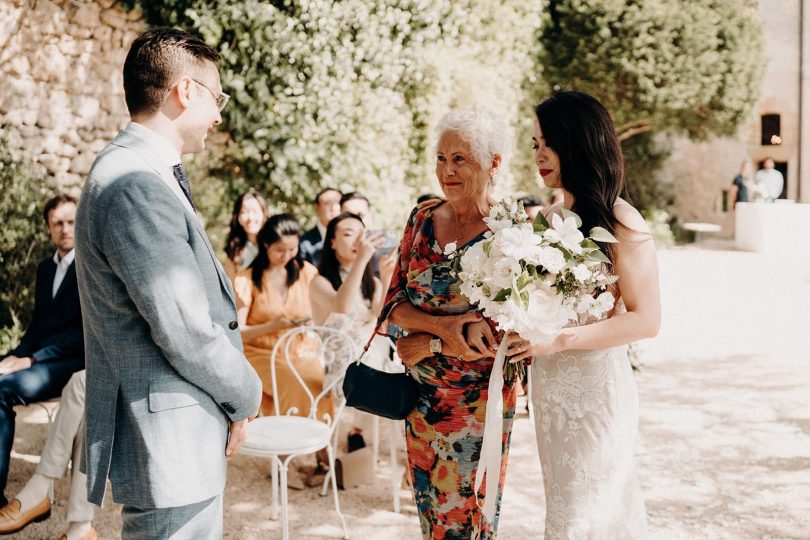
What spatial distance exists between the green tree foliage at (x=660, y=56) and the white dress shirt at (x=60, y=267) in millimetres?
12639

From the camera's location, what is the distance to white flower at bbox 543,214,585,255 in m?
2.19

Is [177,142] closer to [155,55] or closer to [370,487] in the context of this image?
[155,55]

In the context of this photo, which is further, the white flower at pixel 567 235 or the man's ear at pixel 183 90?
the white flower at pixel 567 235

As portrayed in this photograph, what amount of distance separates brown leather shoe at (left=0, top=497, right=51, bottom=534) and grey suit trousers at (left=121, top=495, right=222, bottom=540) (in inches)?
84.3

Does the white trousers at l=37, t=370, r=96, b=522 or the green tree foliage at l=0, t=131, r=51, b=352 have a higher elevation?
the green tree foliage at l=0, t=131, r=51, b=352

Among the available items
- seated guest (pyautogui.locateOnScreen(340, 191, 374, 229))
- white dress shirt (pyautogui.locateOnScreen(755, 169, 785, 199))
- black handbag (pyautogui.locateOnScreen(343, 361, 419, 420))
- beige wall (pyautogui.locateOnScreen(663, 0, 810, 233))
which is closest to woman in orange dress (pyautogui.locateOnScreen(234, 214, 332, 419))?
seated guest (pyautogui.locateOnScreen(340, 191, 374, 229))

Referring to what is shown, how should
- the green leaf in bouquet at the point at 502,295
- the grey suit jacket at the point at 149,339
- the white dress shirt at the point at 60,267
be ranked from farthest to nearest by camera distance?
the white dress shirt at the point at 60,267, the green leaf in bouquet at the point at 502,295, the grey suit jacket at the point at 149,339

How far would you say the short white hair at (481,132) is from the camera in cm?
275

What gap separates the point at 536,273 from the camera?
7.40 ft

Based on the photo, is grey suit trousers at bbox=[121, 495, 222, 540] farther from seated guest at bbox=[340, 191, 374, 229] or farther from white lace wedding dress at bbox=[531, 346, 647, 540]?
seated guest at bbox=[340, 191, 374, 229]

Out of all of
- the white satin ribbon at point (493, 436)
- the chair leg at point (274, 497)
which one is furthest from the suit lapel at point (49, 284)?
the white satin ribbon at point (493, 436)

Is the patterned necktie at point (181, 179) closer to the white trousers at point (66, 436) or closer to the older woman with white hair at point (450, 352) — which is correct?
the older woman with white hair at point (450, 352)

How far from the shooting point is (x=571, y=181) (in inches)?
95.9

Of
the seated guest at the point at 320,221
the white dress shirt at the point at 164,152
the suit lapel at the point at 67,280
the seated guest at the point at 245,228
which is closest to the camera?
the white dress shirt at the point at 164,152
